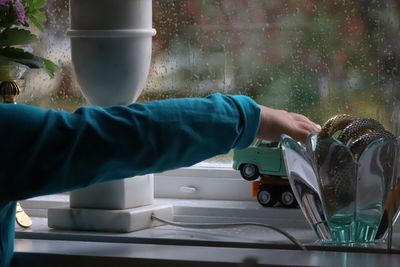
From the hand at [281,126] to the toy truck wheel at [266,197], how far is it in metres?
0.24

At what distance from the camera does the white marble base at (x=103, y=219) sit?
1.41 meters

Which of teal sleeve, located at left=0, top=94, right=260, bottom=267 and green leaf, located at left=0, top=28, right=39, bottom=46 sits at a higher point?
green leaf, located at left=0, top=28, right=39, bottom=46

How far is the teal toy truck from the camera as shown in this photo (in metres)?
1.50

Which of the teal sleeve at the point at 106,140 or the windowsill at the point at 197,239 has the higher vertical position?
the teal sleeve at the point at 106,140

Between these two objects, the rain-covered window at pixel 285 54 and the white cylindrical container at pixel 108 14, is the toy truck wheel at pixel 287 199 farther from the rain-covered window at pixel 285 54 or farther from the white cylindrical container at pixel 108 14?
the white cylindrical container at pixel 108 14

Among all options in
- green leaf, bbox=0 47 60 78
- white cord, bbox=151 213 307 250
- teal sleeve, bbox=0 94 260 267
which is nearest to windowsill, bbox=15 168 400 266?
white cord, bbox=151 213 307 250

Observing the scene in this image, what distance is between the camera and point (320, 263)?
1200mm

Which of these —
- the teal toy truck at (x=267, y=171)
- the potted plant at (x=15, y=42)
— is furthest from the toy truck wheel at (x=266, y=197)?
the potted plant at (x=15, y=42)

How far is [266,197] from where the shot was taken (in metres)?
1.52

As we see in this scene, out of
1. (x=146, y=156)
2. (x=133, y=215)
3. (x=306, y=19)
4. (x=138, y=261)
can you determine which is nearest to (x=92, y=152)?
(x=146, y=156)

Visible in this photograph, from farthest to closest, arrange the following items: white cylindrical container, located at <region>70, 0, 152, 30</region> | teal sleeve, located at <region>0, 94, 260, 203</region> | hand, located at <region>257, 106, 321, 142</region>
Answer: white cylindrical container, located at <region>70, 0, 152, 30</region>
hand, located at <region>257, 106, 321, 142</region>
teal sleeve, located at <region>0, 94, 260, 203</region>

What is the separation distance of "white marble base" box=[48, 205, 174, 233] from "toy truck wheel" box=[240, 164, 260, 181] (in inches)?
6.0

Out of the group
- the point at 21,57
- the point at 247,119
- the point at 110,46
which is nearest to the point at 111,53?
A: the point at 110,46

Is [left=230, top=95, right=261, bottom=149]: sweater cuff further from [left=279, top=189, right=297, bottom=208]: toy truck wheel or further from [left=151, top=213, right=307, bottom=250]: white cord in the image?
[left=279, top=189, right=297, bottom=208]: toy truck wheel
